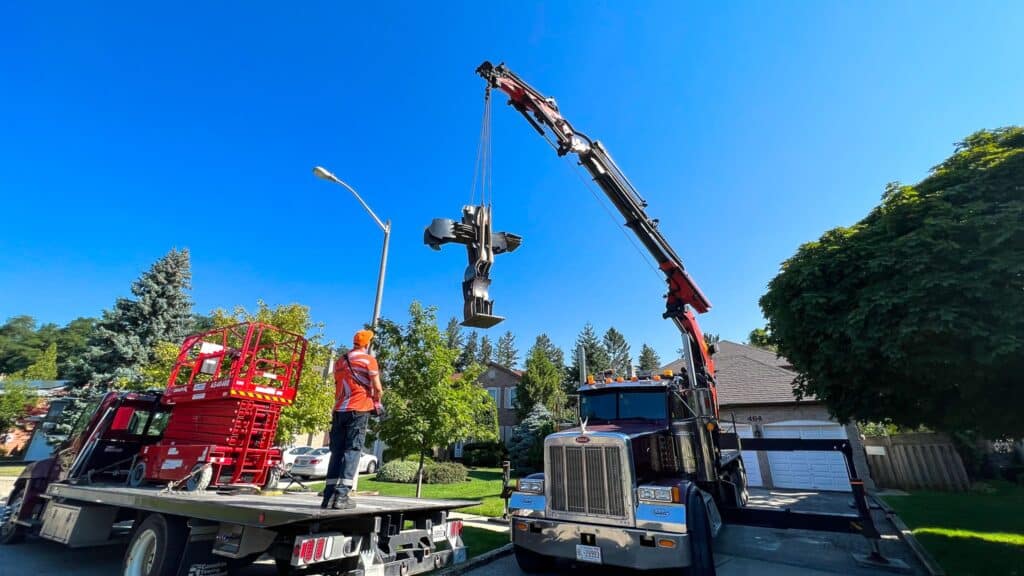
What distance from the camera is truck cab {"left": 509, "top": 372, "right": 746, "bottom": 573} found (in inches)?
201

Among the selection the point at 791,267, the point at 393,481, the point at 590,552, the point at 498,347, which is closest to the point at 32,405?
the point at 393,481

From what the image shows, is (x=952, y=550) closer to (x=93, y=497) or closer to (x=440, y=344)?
(x=440, y=344)

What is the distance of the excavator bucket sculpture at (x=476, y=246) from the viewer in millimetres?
5453

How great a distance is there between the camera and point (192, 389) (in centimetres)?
729

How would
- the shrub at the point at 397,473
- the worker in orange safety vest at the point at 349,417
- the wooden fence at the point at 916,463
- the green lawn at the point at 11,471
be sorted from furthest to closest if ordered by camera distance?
the green lawn at the point at 11,471, the shrub at the point at 397,473, the wooden fence at the point at 916,463, the worker in orange safety vest at the point at 349,417

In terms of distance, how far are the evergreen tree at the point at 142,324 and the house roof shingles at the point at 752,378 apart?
28.7m

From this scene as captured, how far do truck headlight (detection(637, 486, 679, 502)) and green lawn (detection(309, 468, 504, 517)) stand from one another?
21.1 feet

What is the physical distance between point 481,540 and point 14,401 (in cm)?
3390

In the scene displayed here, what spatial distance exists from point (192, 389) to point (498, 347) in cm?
6756

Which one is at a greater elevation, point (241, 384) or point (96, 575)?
point (241, 384)

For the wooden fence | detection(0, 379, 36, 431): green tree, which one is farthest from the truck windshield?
detection(0, 379, 36, 431): green tree

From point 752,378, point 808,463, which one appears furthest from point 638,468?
point 752,378

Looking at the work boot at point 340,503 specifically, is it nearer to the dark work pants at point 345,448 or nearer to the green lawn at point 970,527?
the dark work pants at point 345,448

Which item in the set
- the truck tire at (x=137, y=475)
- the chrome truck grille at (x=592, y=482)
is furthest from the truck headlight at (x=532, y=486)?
the truck tire at (x=137, y=475)
